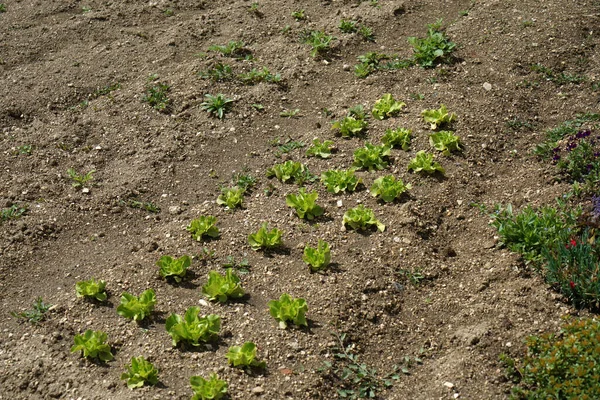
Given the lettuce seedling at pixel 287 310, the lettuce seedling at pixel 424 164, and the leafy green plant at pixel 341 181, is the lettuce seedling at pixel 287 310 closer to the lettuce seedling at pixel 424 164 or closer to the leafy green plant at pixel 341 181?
the leafy green plant at pixel 341 181

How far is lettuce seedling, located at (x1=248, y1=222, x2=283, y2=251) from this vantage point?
5508 mm

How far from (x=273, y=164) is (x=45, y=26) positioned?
13.7 feet

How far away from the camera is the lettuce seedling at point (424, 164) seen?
6.07 metres

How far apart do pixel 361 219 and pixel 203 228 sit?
4.17 feet

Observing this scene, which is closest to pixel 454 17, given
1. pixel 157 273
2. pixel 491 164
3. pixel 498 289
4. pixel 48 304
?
pixel 491 164

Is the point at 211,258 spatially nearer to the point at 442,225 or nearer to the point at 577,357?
the point at 442,225

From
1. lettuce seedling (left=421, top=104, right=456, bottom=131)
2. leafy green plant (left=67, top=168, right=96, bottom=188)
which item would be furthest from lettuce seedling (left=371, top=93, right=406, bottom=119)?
leafy green plant (left=67, top=168, right=96, bottom=188)

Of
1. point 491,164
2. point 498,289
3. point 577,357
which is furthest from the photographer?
point 491,164

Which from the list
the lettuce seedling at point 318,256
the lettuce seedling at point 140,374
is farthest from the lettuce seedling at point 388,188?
the lettuce seedling at point 140,374

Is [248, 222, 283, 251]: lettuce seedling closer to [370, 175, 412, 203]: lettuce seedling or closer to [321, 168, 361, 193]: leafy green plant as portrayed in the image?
[321, 168, 361, 193]: leafy green plant

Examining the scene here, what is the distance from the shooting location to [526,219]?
208 inches

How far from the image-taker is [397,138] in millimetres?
6441

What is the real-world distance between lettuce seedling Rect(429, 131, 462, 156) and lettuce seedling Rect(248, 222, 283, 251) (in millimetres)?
1751

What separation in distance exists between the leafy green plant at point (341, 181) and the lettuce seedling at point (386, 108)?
3.19ft
